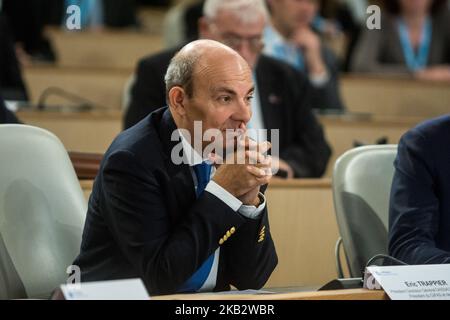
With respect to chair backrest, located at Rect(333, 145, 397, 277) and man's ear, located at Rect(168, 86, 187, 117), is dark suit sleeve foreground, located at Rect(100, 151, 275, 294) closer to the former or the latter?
man's ear, located at Rect(168, 86, 187, 117)

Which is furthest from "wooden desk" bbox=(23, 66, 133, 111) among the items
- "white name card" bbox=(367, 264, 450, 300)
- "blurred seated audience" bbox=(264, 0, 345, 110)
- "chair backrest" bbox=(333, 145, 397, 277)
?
"white name card" bbox=(367, 264, 450, 300)

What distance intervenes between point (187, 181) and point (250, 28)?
1291mm

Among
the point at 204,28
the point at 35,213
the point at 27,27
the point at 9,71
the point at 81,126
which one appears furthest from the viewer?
the point at 27,27

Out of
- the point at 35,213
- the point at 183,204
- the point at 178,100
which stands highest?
the point at 178,100

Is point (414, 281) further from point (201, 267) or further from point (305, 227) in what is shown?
point (305, 227)

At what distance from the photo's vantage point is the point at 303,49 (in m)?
4.73

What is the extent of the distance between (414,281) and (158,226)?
55 cm

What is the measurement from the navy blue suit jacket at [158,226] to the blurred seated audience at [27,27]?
12.1 ft

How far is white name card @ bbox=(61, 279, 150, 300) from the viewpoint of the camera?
153 cm

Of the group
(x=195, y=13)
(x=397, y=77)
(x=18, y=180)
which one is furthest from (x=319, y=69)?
(x=18, y=180)

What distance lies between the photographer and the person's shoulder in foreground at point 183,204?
1961 millimetres

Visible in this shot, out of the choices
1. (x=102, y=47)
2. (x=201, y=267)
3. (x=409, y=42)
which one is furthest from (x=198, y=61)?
(x=102, y=47)

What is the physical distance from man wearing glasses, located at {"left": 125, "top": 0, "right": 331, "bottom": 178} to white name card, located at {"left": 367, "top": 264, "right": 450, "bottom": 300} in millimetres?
1565
